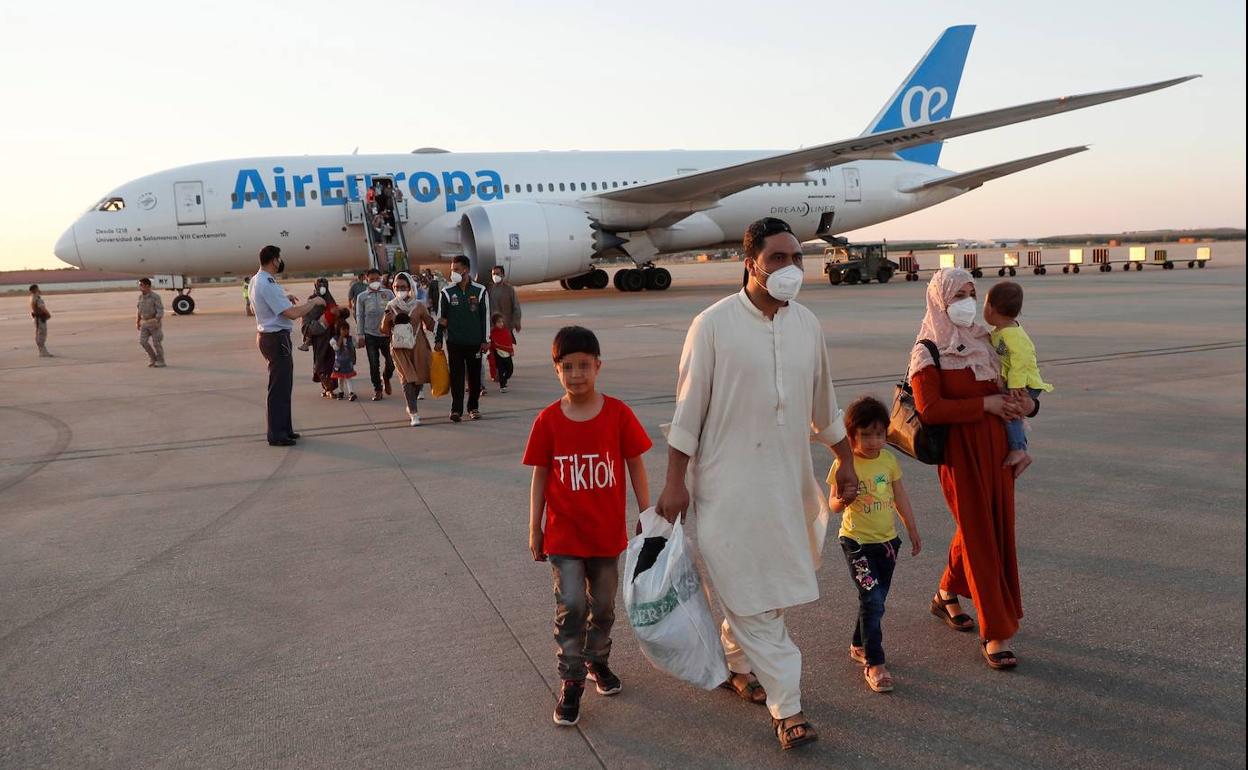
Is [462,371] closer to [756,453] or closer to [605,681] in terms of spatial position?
[605,681]

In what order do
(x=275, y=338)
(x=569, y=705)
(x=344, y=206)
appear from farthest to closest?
1. (x=344, y=206)
2. (x=275, y=338)
3. (x=569, y=705)

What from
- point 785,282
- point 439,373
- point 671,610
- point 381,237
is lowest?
point 671,610

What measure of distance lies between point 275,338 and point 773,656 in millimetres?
6273

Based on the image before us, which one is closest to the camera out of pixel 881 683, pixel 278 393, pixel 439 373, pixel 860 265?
pixel 881 683

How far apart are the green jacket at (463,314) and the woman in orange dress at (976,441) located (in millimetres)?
5682

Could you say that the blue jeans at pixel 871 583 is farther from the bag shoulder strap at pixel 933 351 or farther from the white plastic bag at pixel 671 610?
the bag shoulder strap at pixel 933 351

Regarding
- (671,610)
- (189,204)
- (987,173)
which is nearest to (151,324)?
(189,204)

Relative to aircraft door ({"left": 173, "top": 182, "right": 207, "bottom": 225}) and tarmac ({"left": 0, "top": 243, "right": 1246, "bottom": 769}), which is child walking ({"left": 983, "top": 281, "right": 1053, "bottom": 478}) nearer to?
tarmac ({"left": 0, "top": 243, "right": 1246, "bottom": 769})

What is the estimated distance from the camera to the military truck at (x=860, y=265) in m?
26.5

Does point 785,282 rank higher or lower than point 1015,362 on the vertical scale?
higher

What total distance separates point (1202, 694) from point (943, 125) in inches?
Result: 691

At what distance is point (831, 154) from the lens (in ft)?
65.2

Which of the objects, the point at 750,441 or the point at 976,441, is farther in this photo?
the point at 976,441

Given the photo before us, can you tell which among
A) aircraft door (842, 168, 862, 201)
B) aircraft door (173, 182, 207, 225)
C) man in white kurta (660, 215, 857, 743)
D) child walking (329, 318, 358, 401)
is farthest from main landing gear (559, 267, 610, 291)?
man in white kurta (660, 215, 857, 743)
